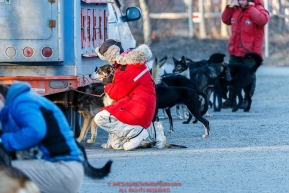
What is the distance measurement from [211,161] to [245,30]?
7795 mm

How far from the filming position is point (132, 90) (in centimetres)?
1002

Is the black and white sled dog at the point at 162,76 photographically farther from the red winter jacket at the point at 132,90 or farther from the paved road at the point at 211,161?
the red winter jacket at the point at 132,90

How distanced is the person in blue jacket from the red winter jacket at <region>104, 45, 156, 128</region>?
14.2ft

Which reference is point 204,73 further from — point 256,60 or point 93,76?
point 93,76

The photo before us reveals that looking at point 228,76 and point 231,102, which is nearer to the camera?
point 228,76

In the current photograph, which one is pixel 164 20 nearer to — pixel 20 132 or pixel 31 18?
pixel 31 18

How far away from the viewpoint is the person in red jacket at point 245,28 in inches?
648

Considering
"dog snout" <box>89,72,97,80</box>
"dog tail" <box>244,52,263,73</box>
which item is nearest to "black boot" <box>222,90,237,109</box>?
"dog tail" <box>244,52,263,73</box>

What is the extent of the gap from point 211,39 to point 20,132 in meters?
30.4

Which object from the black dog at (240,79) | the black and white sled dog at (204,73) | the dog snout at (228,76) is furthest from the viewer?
the black dog at (240,79)

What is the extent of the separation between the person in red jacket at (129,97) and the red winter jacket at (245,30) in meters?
6.88

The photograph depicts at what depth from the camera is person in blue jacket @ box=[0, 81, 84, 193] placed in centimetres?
534

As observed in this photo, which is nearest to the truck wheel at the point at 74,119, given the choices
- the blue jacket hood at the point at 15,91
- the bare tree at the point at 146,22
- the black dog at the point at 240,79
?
the black dog at the point at 240,79

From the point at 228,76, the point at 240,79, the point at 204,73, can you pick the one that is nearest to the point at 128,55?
the point at 204,73
